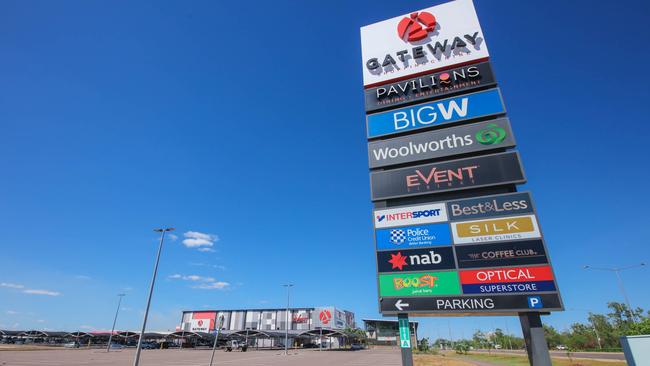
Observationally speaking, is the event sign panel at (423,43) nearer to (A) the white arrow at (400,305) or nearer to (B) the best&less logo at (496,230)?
(B) the best&less logo at (496,230)

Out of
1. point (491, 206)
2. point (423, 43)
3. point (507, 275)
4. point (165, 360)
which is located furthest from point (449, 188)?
point (165, 360)

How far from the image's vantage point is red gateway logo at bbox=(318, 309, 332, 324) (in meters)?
87.9

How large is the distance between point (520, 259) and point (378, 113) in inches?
333

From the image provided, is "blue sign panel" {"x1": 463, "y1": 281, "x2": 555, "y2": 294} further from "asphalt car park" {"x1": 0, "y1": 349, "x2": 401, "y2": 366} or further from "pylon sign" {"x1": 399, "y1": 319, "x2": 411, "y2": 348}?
"asphalt car park" {"x1": 0, "y1": 349, "x2": 401, "y2": 366}

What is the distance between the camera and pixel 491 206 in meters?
10.6

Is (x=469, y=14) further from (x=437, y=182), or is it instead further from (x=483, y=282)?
(x=483, y=282)

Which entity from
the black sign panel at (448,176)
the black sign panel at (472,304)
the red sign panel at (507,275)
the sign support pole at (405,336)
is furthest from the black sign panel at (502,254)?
the sign support pole at (405,336)

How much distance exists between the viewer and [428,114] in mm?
13461

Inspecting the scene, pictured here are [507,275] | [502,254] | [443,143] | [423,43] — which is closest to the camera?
[507,275]

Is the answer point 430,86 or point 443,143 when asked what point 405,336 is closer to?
point 443,143

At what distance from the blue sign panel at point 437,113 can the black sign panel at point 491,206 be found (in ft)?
12.7

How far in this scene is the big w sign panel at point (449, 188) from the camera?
9664 millimetres

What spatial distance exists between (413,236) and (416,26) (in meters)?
12.2

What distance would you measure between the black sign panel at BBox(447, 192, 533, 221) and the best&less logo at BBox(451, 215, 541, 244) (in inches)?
8.7
